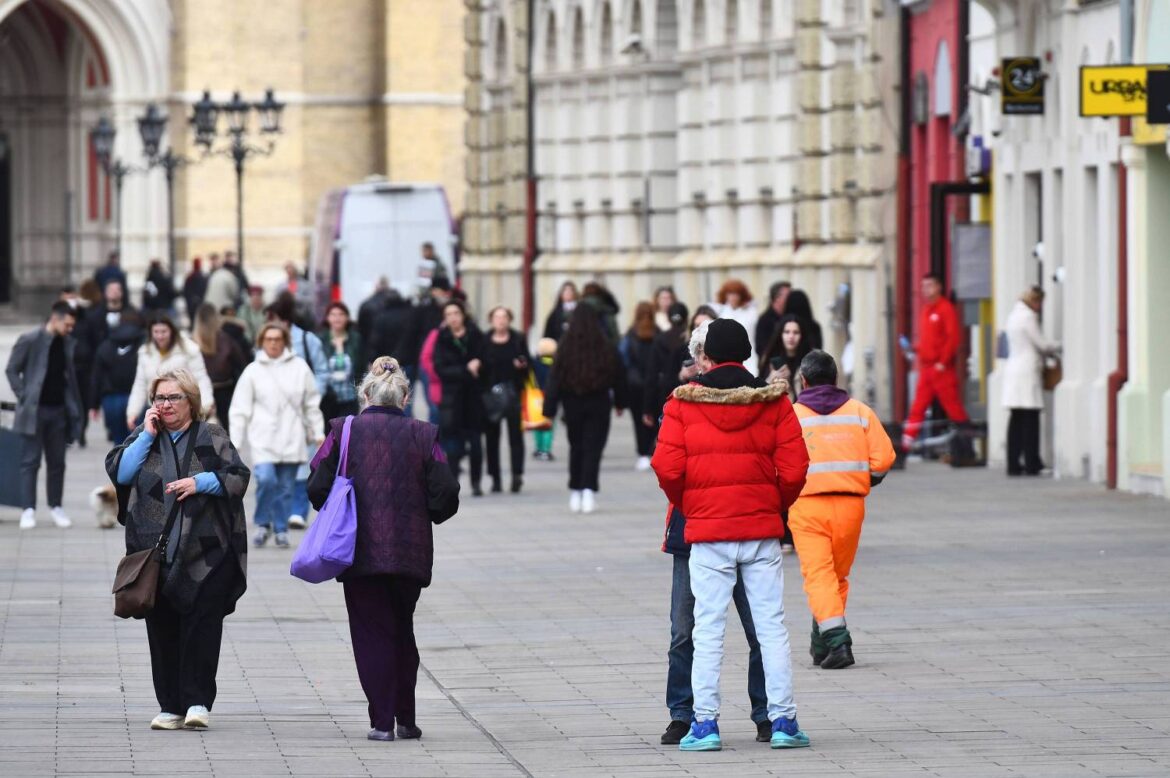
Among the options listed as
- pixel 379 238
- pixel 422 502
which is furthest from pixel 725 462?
pixel 379 238

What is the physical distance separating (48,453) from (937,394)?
878 centimetres

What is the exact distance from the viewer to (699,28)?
136ft

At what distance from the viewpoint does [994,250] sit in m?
27.9

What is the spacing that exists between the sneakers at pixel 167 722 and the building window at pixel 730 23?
2842cm

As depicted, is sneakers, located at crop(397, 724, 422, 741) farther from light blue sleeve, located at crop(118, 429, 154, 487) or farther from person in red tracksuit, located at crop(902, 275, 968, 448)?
person in red tracksuit, located at crop(902, 275, 968, 448)

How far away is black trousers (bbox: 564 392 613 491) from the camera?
22906 millimetres

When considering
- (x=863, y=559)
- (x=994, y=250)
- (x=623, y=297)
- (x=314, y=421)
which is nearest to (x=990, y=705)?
→ (x=863, y=559)

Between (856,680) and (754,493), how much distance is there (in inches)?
92.1

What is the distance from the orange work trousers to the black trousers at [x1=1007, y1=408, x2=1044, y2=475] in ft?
39.8

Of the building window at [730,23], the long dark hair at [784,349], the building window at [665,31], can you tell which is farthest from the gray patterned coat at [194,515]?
the building window at [665,31]

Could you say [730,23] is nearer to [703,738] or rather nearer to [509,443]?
[509,443]

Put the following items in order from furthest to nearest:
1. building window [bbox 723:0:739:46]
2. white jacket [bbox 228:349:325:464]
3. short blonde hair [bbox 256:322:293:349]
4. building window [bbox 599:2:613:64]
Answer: building window [bbox 599:2:613:64] < building window [bbox 723:0:739:46] < short blonde hair [bbox 256:322:293:349] < white jacket [bbox 228:349:325:464]

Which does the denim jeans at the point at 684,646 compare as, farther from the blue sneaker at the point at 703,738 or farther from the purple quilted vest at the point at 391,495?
the purple quilted vest at the point at 391,495

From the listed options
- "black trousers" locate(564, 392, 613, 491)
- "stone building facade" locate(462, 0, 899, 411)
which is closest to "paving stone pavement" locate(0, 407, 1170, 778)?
"black trousers" locate(564, 392, 613, 491)
